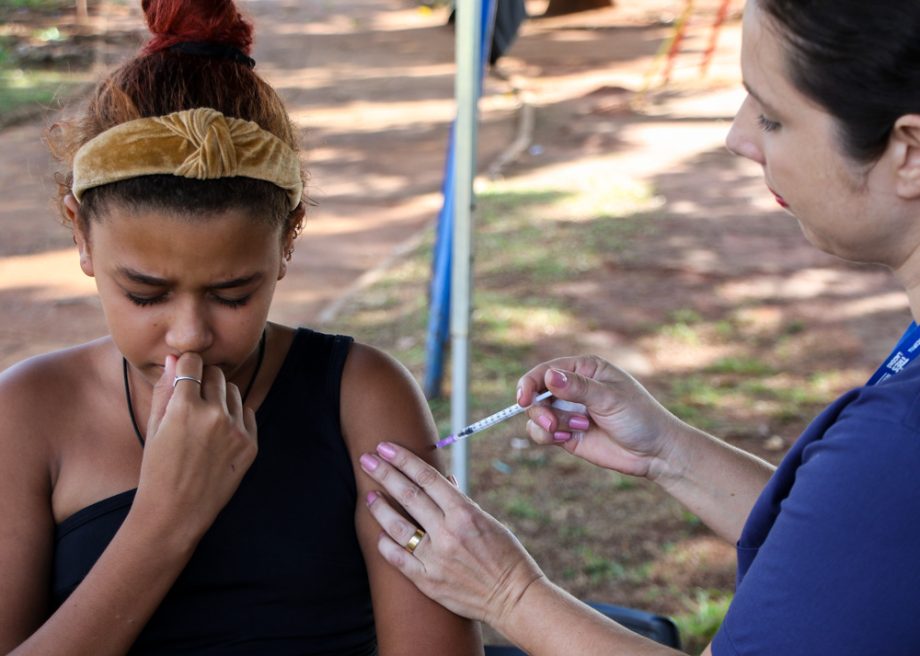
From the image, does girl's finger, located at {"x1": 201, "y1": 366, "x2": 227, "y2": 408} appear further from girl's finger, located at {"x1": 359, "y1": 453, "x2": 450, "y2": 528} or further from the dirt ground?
the dirt ground

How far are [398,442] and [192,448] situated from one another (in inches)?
15.7

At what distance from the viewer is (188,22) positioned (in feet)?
5.86

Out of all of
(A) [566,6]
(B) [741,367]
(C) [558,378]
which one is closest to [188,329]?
(C) [558,378]

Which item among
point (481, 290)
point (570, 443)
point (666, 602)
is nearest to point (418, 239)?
point (481, 290)

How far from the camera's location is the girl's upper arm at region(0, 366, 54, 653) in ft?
5.59

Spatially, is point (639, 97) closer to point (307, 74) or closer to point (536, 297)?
point (307, 74)

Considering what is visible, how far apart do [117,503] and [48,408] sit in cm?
20

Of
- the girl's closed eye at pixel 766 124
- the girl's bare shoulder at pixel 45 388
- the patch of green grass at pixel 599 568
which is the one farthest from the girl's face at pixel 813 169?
the patch of green grass at pixel 599 568

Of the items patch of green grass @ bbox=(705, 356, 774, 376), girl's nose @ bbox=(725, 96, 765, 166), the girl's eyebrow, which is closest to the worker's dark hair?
girl's nose @ bbox=(725, 96, 765, 166)

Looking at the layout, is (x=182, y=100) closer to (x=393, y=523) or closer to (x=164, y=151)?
(x=164, y=151)

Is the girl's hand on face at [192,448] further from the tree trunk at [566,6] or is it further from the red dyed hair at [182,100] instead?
the tree trunk at [566,6]

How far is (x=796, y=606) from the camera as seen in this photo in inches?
50.3

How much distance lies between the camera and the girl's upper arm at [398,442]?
5.87ft

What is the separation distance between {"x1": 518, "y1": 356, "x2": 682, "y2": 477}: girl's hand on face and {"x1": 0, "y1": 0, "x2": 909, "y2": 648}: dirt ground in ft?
2.04
